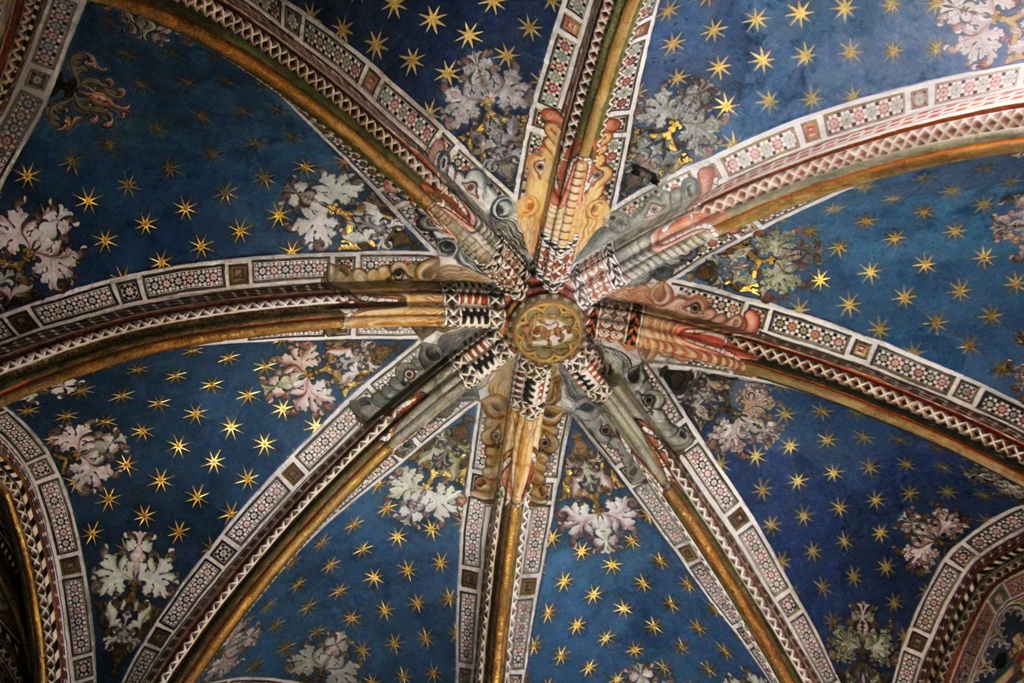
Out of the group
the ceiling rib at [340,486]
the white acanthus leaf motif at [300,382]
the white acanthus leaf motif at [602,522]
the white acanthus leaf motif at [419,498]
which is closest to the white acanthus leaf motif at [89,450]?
the white acanthus leaf motif at [300,382]

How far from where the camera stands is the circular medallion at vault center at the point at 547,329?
1277 cm

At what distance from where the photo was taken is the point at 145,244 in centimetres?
1203

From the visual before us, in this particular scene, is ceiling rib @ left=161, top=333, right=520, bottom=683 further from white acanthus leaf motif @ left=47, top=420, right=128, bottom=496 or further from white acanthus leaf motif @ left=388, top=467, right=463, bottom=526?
white acanthus leaf motif @ left=47, top=420, right=128, bottom=496

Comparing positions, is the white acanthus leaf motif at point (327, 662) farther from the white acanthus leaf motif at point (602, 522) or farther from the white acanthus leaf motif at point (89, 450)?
the white acanthus leaf motif at point (89, 450)

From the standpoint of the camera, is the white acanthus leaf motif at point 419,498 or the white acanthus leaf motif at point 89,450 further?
the white acanthus leaf motif at point 419,498

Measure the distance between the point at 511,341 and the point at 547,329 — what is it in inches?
15.1

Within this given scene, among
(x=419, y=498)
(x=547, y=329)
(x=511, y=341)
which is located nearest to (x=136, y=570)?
(x=419, y=498)

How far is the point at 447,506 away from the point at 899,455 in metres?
4.69

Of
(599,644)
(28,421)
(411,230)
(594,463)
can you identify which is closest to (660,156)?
(411,230)

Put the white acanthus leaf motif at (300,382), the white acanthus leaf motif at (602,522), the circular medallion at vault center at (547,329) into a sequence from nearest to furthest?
the circular medallion at vault center at (547,329) < the white acanthus leaf motif at (300,382) < the white acanthus leaf motif at (602,522)

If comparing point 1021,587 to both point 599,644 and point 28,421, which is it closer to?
point 599,644

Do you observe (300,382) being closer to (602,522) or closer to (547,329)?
(547,329)

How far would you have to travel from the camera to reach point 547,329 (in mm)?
12852

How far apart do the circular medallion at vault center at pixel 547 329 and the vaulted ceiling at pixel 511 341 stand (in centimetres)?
5
